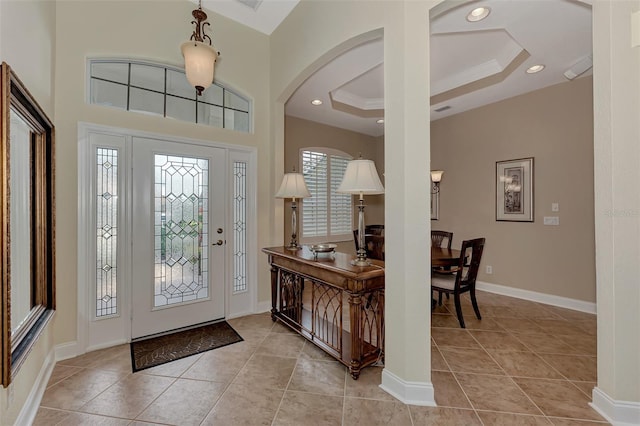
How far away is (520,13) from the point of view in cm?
240

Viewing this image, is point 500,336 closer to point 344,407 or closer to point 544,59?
point 344,407

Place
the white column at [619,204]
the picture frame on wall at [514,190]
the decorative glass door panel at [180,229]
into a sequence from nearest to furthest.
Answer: the white column at [619,204], the decorative glass door panel at [180,229], the picture frame on wall at [514,190]

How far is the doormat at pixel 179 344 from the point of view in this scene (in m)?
2.44

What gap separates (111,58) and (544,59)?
4.66 metres

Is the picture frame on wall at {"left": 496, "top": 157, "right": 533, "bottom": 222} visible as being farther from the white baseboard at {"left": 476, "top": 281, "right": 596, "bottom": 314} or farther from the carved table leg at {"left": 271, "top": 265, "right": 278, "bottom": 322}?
the carved table leg at {"left": 271, "top": 265, "right": 278, "bottom": 322}

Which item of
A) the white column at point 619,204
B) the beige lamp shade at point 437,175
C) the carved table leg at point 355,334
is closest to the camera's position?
the white column at point 619,204

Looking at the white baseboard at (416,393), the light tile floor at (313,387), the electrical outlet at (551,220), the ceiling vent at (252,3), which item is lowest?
the light tile floor at (313,387)

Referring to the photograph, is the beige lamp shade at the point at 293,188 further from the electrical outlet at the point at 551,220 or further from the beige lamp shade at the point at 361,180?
the electrical outlet at the point at 551,220

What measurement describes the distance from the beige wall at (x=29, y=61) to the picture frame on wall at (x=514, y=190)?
5.38 m

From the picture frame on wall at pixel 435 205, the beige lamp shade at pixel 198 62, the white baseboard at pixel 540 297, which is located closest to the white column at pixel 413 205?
the beige lamp shade at pixel 198 62

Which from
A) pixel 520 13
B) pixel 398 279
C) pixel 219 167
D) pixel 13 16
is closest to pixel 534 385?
pixel 398 279

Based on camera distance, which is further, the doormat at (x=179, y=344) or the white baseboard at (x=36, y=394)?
the doormat at (x=179, y=344)

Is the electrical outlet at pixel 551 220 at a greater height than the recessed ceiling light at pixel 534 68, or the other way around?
the recessed ceiling light at pixel 534 68

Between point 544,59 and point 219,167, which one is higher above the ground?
point 544,59
